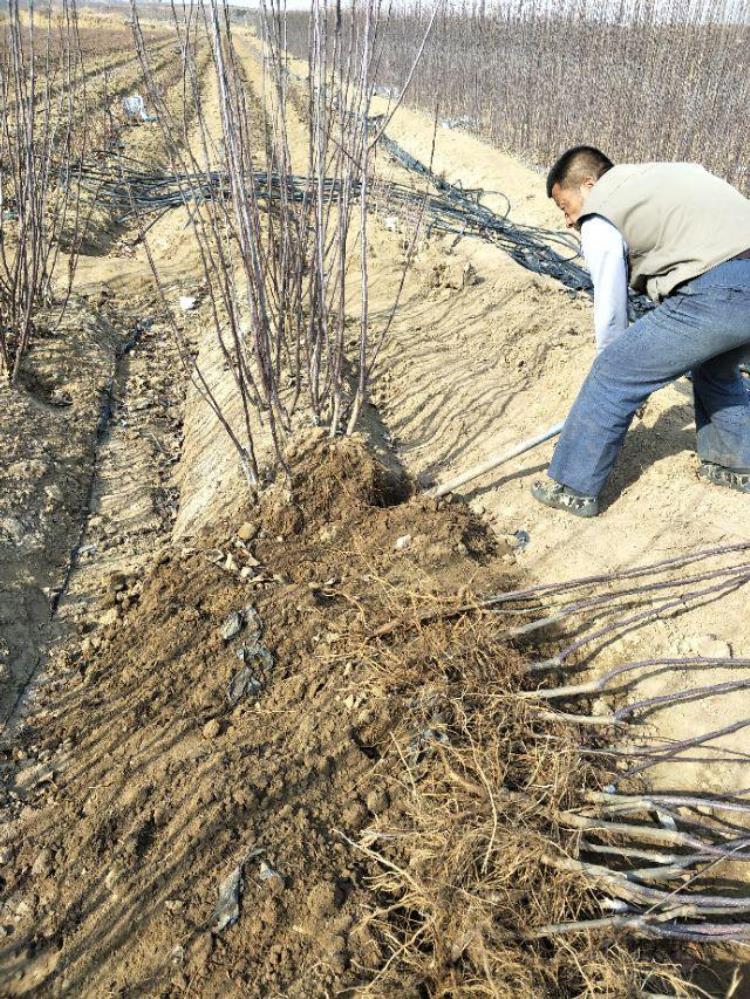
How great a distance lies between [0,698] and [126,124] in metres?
11.2

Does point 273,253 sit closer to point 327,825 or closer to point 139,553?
point 139,553

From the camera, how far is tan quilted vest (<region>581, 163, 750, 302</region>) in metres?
2.41

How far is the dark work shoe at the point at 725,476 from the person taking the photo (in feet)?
9.52

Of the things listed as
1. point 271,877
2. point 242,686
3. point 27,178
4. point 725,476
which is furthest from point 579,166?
point 27,178

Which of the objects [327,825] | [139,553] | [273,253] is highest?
[273,253]

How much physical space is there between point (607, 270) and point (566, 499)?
2.93 ft

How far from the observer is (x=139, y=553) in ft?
9.82

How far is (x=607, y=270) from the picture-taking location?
2490mm

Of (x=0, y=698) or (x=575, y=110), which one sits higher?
(x=575, y=110)

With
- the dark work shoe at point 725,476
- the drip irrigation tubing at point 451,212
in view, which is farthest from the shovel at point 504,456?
the drip irrigation tubing at point 451,212

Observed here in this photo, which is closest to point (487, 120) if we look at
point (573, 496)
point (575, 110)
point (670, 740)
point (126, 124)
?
point (575, 110)

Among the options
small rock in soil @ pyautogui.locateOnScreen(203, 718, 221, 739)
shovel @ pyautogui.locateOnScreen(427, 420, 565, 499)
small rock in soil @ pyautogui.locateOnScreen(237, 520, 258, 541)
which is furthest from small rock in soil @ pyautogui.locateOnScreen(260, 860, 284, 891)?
shovel @ pyautogui.locateOnScreen(427, 420, 565, 499)

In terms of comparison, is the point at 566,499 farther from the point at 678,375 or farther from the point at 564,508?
the point at 678,375

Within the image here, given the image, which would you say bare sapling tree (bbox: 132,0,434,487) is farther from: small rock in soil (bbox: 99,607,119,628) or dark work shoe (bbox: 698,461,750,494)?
dark work shoe (bbox: 698,461,750,494)
